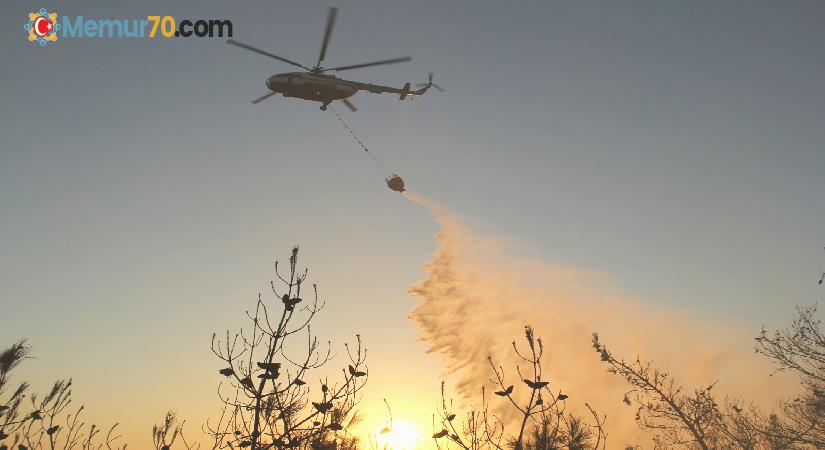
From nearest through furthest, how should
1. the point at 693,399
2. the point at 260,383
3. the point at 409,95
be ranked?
1. the point at 260,383
2. the point at 693,399
3. the point at 409,95

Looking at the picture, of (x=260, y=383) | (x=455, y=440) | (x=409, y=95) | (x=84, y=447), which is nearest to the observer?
(x=260, y=383)

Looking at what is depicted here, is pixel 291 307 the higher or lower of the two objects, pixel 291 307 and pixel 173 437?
the higher

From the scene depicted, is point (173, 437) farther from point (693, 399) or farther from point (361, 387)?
point (693, 399)

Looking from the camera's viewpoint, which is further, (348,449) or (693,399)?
(693,399)

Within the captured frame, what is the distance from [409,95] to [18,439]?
28848 millimetres

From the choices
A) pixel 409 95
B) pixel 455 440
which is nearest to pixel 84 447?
pixel 455 440

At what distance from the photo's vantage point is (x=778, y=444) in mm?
24109

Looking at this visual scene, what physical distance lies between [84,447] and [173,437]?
11.7 ft

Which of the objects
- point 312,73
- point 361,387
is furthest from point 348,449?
point 312,73

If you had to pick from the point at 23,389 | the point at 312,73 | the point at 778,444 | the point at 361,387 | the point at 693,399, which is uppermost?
the point at 312,73

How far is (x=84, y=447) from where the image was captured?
9.06 m

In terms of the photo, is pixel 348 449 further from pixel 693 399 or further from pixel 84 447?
pixel 693 399

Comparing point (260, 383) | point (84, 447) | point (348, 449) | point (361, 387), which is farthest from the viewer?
point (84, 447)

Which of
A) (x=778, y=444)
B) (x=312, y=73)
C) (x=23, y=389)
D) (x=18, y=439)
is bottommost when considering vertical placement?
(x=18, y=439)
